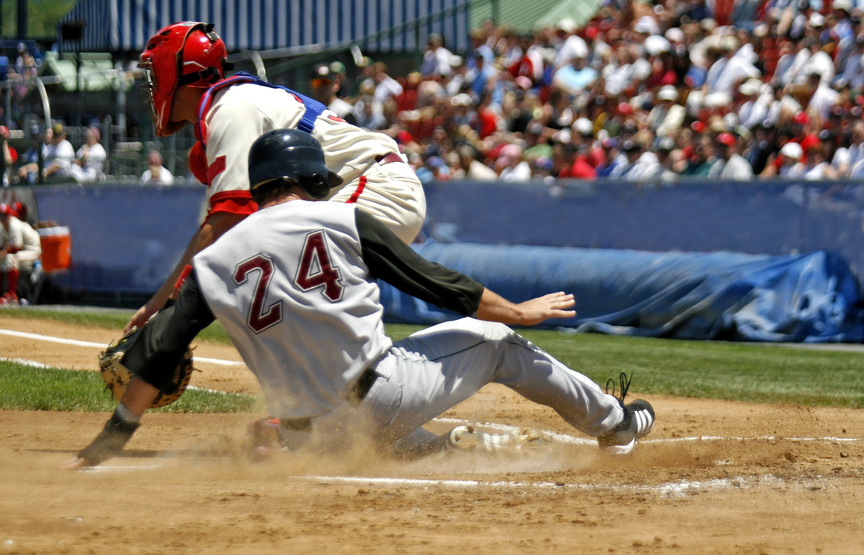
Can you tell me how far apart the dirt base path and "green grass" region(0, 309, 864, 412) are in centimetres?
88

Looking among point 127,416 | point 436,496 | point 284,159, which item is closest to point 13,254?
point 127,416

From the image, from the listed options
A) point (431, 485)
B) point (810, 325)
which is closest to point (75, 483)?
point (431, 485)

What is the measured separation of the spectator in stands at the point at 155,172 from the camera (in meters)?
15.7

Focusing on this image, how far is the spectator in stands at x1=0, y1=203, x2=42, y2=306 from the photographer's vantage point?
46.3 feet

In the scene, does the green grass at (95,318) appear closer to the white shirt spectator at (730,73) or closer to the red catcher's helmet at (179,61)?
the red catcher's helmet at (179,61)

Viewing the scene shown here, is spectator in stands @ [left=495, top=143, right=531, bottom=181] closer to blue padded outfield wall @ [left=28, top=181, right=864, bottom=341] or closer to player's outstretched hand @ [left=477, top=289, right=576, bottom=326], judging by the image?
blue padded outfield wall @ [left=28, top=181, right=864, bottom=341]

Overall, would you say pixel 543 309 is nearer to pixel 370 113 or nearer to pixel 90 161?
pixel 90 161

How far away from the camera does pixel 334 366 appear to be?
12.2 feet

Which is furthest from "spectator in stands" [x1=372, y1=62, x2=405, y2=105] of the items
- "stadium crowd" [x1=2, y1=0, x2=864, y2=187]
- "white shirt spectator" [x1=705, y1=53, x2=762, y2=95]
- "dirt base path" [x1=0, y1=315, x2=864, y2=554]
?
"dirt base path" [x1=0, y1=315, x2=864, y2=554]

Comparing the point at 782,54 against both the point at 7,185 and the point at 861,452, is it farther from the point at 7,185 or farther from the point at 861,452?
the point at 7,185

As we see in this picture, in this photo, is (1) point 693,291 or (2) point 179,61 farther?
(1) point 693,291

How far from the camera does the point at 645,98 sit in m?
14.9

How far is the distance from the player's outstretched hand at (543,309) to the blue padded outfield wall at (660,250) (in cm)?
684

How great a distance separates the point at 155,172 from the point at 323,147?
39.5ft
